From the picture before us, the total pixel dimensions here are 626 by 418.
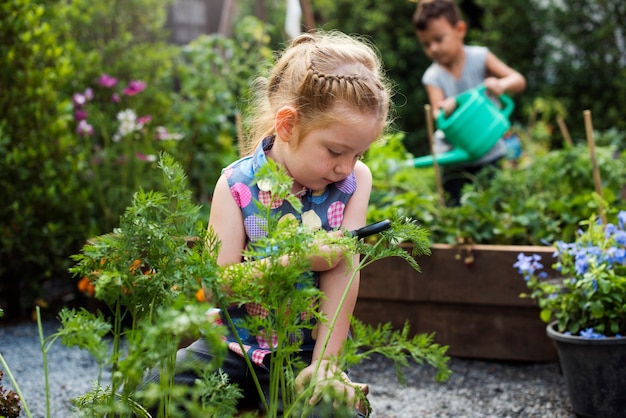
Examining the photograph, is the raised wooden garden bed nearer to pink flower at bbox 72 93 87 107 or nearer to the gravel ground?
the gravel ground

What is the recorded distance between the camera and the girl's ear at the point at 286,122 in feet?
5.57

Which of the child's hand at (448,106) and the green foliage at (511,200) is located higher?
the child's hand at (448,106)

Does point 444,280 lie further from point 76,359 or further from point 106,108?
point 106,108

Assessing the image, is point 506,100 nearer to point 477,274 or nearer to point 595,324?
point 477,274

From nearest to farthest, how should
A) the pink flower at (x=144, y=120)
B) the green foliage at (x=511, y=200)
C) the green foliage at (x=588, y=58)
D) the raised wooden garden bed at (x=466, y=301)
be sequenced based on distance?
the raised wooden garden bed at (x=466, y=301) < the green foliage at (x=511, y=200) < the pink flower at (x=144, y=120) < the green foliage at (x=588, y=58)

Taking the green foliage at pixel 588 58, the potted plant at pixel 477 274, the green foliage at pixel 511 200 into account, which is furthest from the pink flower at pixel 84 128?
the green foliage at pixel 588 58

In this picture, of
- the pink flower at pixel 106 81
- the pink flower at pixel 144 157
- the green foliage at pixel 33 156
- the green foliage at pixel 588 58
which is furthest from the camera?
the green foliage at pixel 588 58

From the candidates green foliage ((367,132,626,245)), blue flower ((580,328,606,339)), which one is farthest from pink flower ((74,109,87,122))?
blue flower ((580,328,606,339))

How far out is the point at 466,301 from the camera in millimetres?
2990

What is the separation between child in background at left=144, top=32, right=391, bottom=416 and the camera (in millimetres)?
1643

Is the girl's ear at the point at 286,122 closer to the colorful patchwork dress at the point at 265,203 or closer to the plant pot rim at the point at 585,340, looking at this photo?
the colorful patchwork dress at the point at 265,203

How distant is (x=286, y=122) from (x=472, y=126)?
7.49 ft

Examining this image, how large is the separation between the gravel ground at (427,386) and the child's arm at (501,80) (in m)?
1.58

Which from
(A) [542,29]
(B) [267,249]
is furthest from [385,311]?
(A) [542,29]
